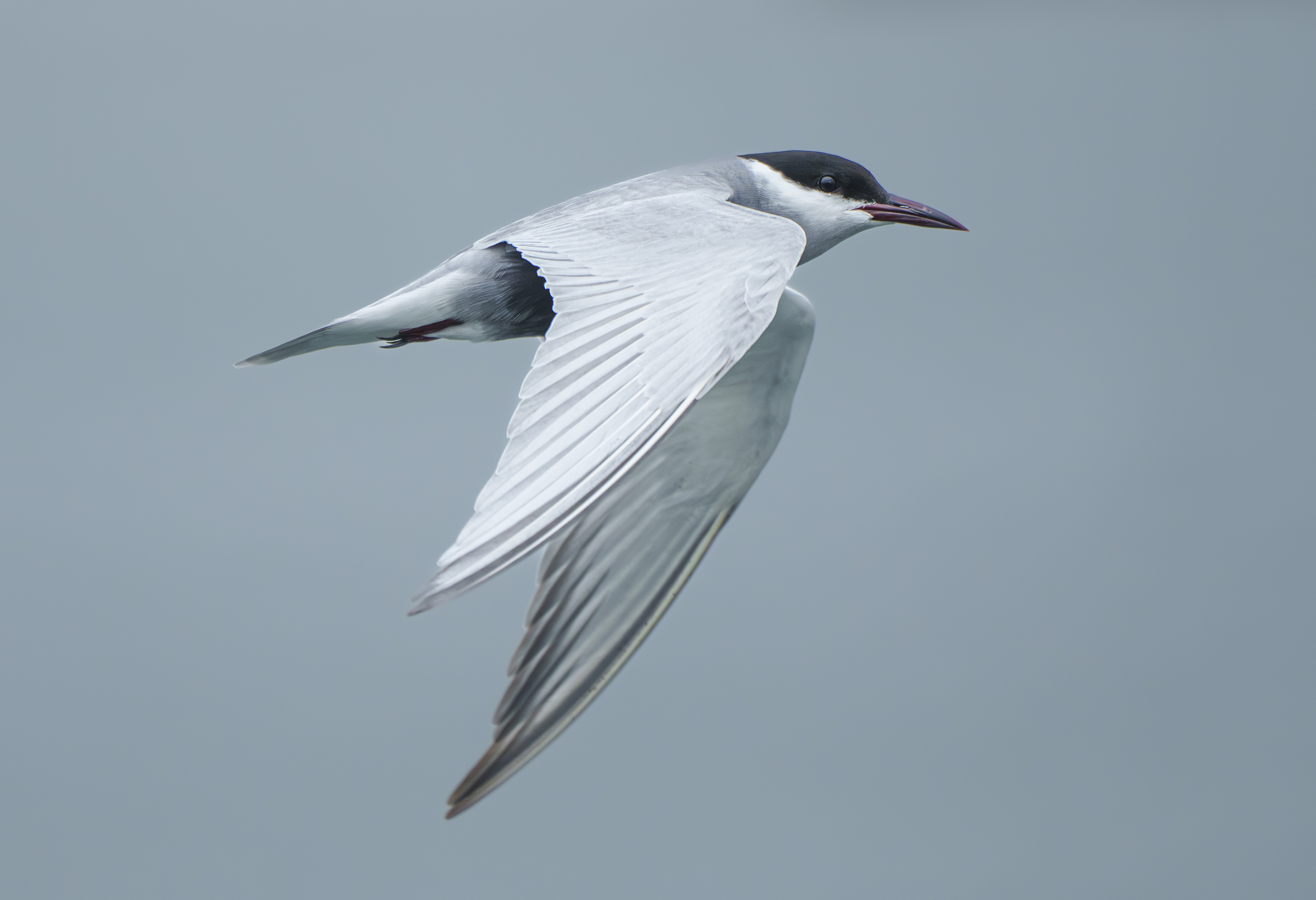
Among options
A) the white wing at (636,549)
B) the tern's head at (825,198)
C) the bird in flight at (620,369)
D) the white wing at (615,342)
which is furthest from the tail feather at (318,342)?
the tern's head at (825,198)

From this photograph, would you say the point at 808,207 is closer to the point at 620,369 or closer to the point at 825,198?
the point at 825,198

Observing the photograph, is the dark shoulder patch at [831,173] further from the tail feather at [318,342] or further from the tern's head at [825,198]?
the tail feather at [318,342]

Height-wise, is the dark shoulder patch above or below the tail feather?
above

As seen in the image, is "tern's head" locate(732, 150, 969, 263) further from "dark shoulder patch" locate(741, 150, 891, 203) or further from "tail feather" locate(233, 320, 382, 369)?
"tail feather" locate(233, 320, 382, 369)

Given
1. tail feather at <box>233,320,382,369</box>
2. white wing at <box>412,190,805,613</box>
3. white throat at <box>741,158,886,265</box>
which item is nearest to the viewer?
white wing at <box>412,190,805,613</box>

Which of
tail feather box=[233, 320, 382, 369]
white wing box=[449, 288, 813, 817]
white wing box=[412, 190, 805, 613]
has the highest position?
white wing box=[412, 190, 805, 613]

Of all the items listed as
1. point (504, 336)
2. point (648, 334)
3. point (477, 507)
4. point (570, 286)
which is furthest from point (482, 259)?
point (477, 507)

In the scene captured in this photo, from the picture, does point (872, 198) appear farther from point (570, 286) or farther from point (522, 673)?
point (522, 673)

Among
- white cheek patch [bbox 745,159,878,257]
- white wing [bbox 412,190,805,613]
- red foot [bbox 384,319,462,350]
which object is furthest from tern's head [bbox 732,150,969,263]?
red foot [bbox 384,319,462,350]
